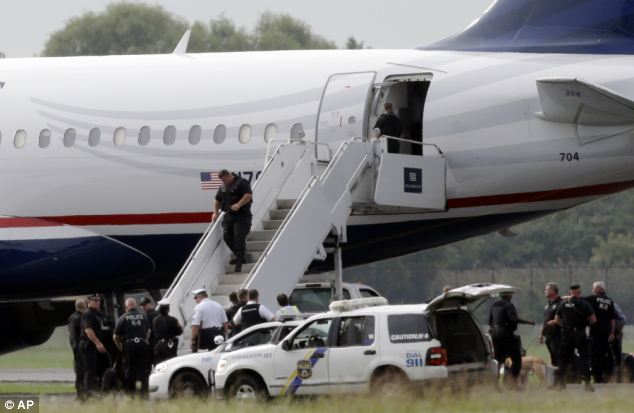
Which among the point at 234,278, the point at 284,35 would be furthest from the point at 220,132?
the point at 284,35

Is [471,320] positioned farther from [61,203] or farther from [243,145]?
[61,203]

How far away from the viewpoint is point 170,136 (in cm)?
2908

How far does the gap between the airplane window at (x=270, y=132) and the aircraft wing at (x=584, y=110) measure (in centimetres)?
464

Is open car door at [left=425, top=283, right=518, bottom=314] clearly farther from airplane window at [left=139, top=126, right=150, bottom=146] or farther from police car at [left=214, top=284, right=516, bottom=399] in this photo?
airplane window at [left=139, top=126, right=150, bottom=146]

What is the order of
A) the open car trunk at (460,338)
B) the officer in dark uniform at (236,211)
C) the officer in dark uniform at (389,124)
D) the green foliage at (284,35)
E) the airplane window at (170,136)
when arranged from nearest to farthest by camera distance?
the open car trunk at (460,338) < the officer in dark uniform at (236,211) < the officer in dark uniform at (389,124) < the airplane window at (170,136) < the green foliage at (284,35)

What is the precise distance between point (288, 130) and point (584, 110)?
5.10 m

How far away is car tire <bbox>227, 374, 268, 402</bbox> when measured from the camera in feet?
73.0

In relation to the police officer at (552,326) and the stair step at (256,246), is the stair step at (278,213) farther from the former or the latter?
the police officer at (552,326)

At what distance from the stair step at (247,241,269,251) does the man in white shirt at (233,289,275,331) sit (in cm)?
186

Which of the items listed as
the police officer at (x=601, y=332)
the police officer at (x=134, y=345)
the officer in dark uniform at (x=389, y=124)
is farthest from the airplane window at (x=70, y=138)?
the police officer at (x=601, y=332)

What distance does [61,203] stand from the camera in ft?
97.3

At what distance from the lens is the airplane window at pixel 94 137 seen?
29.5m

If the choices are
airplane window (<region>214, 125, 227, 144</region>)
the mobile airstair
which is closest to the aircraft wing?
the mobile airstair

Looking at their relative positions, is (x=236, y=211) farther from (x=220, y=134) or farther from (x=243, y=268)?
(x=220, y=134)
